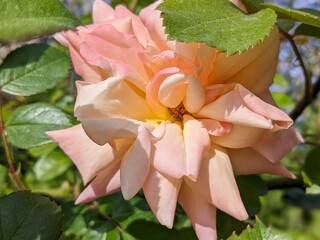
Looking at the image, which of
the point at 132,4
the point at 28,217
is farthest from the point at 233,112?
the point at 132,4

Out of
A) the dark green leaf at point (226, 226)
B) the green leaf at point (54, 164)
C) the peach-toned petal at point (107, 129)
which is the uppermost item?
the peach-toned petal at point (107, 129)

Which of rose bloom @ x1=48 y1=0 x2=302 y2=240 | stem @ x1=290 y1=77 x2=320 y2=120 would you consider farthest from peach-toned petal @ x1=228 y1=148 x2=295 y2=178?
stem @ x1=290 y1=77 x2=320 y2=120

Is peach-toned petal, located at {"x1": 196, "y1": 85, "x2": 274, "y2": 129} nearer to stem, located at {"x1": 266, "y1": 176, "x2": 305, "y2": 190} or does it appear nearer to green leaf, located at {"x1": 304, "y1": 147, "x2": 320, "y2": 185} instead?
green leaf, located at {"x1": 304, "y1": 147, "x2": 320, "y2": 185}

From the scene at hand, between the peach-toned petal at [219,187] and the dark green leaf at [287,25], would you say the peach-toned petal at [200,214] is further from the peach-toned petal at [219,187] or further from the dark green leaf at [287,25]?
the dark green leaf at [287,25]

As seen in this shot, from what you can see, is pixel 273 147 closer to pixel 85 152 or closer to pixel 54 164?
pixel 85 152

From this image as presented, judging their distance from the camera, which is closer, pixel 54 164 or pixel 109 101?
pixel 109 101

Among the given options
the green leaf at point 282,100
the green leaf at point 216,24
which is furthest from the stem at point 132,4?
the green leaf at point 216,24
